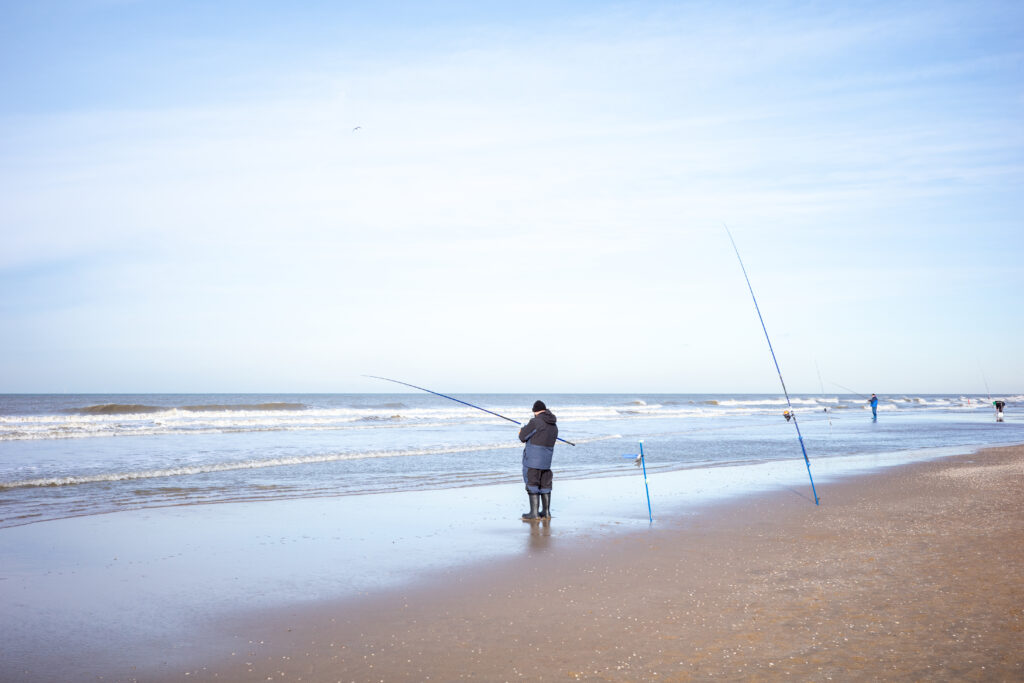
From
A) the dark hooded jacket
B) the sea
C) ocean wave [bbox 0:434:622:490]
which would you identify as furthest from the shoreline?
ocean wave [bbox 0:434:622:490]

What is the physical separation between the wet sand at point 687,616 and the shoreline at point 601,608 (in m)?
0.02

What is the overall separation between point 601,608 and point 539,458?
4.22 meters

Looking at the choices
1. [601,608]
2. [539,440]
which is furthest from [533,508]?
[601,608]

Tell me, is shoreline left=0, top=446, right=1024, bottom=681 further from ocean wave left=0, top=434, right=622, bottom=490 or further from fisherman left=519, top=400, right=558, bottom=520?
ocean wave left=0, top=434, right=622, bottom=490

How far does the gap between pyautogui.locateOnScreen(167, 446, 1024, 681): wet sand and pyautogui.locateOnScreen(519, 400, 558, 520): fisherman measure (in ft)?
4.02

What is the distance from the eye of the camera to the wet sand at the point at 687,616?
455 cm

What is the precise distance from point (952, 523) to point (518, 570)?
547 centimetres

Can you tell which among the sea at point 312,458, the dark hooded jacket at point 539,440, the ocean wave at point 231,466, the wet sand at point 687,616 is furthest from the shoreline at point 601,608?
the ocean wave at point 231,466

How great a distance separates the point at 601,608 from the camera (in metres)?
5.86

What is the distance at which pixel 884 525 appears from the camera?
910cm

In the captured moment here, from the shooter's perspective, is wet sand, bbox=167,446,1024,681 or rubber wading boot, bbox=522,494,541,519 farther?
rubber wading boot, bbox=522,494,541,519

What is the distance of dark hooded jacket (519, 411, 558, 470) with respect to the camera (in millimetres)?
10016

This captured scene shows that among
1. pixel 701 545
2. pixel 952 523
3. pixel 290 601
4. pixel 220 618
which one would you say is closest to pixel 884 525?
pixel 952 523

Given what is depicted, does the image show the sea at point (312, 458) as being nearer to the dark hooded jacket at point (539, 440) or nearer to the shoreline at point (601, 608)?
the dark hooded jacket at point (539, 440)
